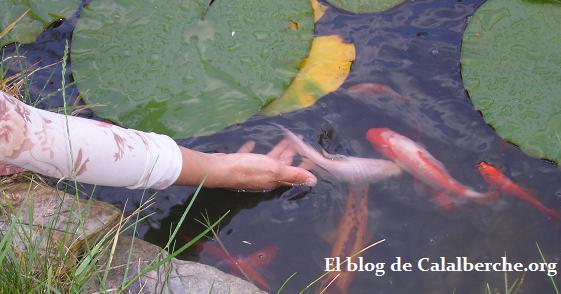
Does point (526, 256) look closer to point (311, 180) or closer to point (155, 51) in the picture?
point (311, 180)

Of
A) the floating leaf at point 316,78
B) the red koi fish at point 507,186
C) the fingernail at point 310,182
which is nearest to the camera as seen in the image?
the red koi fish at point 507,186

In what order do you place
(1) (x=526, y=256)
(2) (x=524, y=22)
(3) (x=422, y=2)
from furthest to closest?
(3) (x=422, y=2) < (2) (x=524, y=22) < (1) (x=526, y=256)

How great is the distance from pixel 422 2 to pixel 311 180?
949mm

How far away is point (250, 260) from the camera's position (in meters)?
2.16

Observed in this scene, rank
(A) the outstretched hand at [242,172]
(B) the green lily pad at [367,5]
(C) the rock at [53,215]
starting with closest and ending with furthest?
(C) the rock at [53,215] → (A) the outstretched hand at [242,172] → (B) the green lily pad at [367,5]

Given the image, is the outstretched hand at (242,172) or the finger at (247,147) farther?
the finger at (247,147)

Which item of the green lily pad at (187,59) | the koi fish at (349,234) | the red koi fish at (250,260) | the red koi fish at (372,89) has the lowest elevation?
the red koi fish at (250,260)

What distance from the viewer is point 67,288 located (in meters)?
1.71

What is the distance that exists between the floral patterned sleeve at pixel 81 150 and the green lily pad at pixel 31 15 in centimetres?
112

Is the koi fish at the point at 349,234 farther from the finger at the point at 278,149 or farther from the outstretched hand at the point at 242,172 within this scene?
the finger at the point at 278,149

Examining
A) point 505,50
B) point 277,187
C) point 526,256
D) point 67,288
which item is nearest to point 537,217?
point 526,256

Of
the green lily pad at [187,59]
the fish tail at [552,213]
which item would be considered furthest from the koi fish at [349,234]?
the fish tail at [552,213]

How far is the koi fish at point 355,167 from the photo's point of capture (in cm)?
230

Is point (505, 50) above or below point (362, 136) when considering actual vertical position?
above
